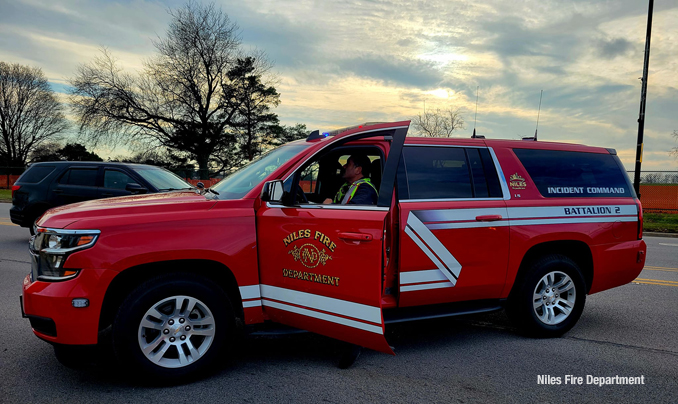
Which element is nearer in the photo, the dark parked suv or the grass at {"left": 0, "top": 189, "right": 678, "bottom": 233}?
the dark parked suv

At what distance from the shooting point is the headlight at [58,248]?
10.5ft

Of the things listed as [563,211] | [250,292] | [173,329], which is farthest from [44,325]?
[563,211]

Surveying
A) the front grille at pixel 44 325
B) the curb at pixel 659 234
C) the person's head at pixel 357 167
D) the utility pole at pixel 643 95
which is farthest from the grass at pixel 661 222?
the front grille at pixel 44 325

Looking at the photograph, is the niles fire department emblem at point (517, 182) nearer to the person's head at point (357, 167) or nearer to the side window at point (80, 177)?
the person's head at point (357, 167)

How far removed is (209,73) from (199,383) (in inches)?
1481

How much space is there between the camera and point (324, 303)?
Answer: 3441 millimetres

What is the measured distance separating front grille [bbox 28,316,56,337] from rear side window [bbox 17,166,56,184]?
7911 mm

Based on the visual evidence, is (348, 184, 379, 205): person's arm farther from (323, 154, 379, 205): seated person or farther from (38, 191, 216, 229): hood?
(38, 191, 216, 229): hood

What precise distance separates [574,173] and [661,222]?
15433mm

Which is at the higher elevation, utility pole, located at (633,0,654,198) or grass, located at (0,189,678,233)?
utility pole, located at (633,0,654,198)

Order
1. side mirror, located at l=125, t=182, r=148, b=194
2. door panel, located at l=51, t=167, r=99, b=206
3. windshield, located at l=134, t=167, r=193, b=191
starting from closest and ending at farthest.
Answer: side mirror, located at l=125, t=182, r=148, b=194
windshield, located at l=134, t=167, r=193, b=191
door panel, located at l=51, t=167, r=99, b=206

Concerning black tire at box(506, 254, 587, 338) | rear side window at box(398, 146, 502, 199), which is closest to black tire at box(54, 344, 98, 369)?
rear side window at box(398, 146, 502, 199)

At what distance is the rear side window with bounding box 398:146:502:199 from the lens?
409 cm

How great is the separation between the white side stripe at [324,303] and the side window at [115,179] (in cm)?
702
